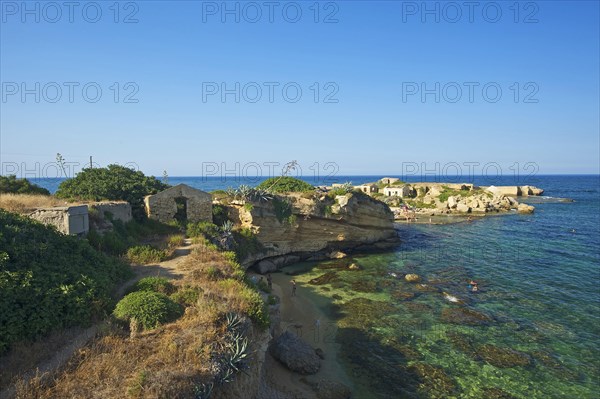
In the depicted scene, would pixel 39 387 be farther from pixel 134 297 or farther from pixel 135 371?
pixel 134 297

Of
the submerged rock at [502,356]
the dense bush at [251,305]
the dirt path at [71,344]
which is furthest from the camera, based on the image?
the submerged rock at [502,356]

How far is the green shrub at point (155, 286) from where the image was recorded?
38.8 ft

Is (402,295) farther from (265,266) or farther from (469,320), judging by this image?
(265,266)

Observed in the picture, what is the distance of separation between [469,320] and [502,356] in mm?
3492

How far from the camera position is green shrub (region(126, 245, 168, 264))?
53.5 feet

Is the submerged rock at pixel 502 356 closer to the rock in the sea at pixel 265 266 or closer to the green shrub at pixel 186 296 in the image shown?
the green shrub at pixel 186 296

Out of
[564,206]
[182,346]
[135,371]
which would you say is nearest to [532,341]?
[182,346]

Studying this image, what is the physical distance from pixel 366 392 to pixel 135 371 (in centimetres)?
905

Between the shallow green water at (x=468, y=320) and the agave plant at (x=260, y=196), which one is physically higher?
the agave plant at (x=260, y=196)

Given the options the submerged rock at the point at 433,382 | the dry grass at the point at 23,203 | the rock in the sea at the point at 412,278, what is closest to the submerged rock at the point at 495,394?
the submerged rock at the point at 433,382

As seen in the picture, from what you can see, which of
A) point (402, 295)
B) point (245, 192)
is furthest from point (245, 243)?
point (402, 295)

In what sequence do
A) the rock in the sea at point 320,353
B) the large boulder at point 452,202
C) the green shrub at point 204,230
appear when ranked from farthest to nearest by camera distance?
1. the large boulder at point 452,202
2. the green shrub at point 204,230
3. the rock in the sea at point 320,353

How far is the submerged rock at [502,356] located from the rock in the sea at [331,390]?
7.03 meters

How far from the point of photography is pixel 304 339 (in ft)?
54.3
